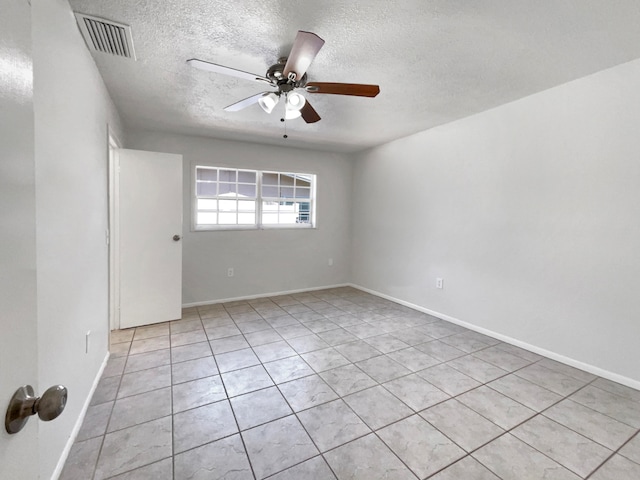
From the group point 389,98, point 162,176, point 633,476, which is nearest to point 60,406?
point 633,476

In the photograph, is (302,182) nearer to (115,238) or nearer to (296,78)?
(115,238)

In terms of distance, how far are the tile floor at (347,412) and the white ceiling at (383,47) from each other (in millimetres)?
2440

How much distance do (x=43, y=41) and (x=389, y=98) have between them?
8.22 ft

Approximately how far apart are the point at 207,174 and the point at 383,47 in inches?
123

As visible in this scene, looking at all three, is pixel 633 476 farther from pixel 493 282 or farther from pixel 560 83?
pixel 560 83

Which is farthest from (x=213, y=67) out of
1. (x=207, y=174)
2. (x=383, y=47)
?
(x=207, y=174)

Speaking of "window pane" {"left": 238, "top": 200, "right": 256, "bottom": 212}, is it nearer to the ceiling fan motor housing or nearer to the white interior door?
the white interior door

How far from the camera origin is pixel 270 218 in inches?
190

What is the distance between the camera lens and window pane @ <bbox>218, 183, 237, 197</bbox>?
14.5 ft

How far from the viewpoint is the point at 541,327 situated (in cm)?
280

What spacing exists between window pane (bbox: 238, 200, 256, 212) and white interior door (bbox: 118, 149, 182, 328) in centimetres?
113

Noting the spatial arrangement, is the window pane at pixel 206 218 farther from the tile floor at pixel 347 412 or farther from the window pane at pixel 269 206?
the tile floor at pixel 347 412

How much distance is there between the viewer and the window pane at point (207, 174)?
14.1 feet

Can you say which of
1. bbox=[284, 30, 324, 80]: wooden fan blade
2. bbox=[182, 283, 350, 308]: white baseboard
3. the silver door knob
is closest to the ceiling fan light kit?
bbox=[284, 30, 324, 80]: wooden fan blade
